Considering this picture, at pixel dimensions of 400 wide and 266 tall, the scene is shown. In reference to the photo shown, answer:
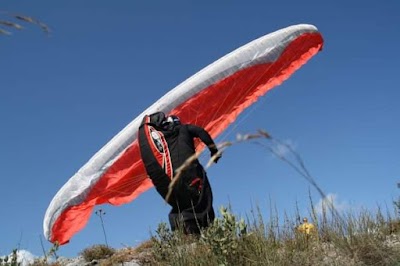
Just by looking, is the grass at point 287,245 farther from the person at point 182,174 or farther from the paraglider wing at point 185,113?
the paraglider wing at point 185,113

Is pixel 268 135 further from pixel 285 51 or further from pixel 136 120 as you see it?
pixel 285 51

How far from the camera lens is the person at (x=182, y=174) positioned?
23.6 ft

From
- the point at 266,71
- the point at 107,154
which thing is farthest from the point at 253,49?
the point at 107,154

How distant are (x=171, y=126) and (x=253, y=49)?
2779 millimetres

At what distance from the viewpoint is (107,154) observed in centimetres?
918

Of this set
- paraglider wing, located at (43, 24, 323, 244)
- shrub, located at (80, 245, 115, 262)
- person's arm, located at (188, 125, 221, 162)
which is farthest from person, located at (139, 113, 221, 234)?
shrub, located at (80, 245, 115, 262)

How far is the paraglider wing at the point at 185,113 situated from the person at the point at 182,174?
4.91 ft

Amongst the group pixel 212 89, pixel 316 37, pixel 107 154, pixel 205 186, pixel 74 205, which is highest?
pixel 316 37

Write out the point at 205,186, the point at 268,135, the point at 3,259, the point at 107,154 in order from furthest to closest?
1. the point at 107,154
2. the point at 205,186
3. the point at 3,259
4. the point at 268,135

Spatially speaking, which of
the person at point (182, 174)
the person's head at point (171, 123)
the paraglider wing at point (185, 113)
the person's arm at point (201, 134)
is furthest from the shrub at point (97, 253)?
the person's arm at point (201, 134)

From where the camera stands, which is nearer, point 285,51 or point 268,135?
point 268,135

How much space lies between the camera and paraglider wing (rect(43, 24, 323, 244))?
30.2ft

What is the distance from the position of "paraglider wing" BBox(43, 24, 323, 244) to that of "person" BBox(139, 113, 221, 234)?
4.91 feet

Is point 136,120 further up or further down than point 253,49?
further down
